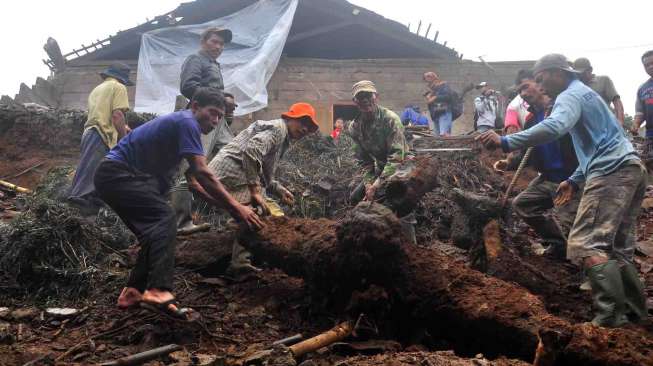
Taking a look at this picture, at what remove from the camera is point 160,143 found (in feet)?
11.7

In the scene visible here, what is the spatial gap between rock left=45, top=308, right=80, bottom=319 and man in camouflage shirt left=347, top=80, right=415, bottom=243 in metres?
2.94

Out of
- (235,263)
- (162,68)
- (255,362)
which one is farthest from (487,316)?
(162,68)

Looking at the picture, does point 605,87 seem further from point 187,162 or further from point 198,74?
point 187,162

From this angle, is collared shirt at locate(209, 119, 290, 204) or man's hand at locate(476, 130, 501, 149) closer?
man's hand at locate(476, 130, 501, 149)

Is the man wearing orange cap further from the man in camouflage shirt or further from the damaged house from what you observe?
the damaged house

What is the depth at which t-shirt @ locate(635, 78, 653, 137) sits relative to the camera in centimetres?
669

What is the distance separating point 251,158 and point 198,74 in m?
1.55

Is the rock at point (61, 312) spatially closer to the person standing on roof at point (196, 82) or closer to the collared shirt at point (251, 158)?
the person standing on roof at point (196, 82)

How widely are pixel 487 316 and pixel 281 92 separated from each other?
937 centimetres

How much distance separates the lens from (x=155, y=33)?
1059 centimetres

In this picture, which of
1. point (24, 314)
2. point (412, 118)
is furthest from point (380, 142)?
point (412, 118)

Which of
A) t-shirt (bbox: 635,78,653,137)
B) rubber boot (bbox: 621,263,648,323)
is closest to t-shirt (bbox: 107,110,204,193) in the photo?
rubber boot (bbox: 621,263,648,323)

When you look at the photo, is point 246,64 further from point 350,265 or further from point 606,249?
point 606,249

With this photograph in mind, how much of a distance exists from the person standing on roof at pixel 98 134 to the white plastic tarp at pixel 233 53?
3.79 m
